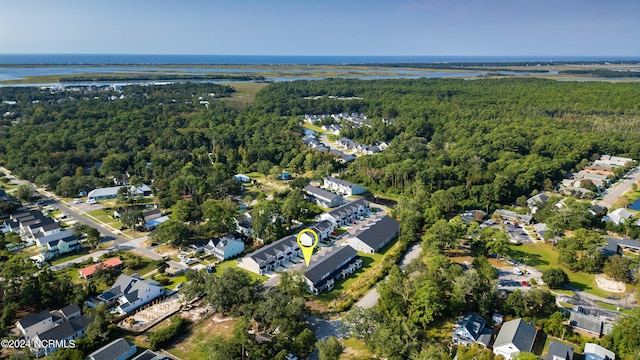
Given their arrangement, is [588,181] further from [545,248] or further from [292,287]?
[292,287]

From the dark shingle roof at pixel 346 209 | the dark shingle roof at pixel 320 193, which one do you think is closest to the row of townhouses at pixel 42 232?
the dark shingle roof at pixel 346 209

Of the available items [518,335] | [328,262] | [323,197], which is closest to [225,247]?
[328,262]

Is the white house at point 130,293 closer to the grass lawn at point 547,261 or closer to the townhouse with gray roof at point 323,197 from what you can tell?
the townhouse with gray roof at point 323,197

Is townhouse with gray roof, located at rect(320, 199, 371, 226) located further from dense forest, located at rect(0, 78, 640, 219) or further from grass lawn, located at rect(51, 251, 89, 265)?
grass lawn, located at rect(51, 251, 89, 265)

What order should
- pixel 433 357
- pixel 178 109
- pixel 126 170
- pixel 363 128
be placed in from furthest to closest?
pixel 178 109 → pixel 363 128 → pixel 126 170 → pixel 433 357

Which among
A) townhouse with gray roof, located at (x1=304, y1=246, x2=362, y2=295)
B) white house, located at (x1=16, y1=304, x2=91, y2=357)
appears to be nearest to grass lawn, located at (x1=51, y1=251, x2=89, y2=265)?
white house, located at (x1=16, y1=304, x2=91, y2=357)

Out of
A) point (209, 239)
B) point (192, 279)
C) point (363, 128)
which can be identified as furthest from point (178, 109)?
point (192, 279)
